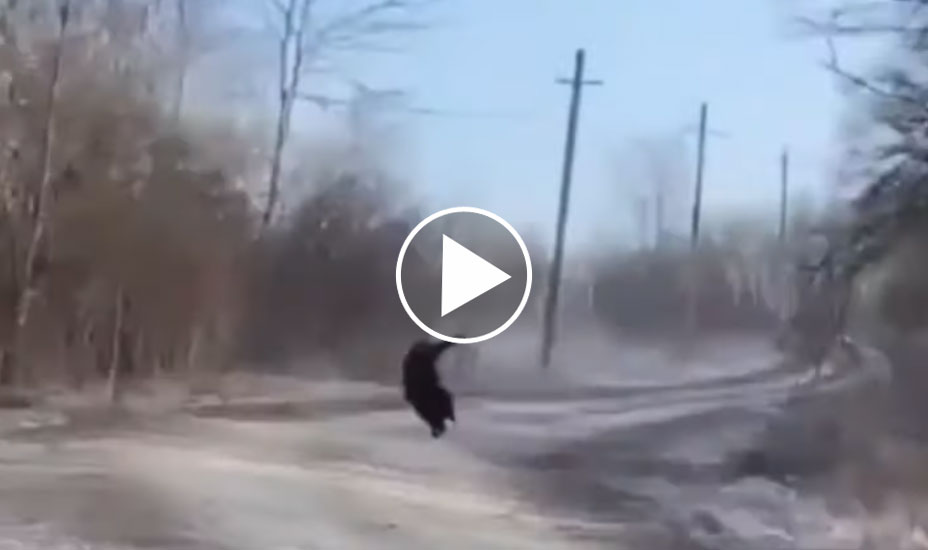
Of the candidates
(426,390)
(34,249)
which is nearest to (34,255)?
(34,249)

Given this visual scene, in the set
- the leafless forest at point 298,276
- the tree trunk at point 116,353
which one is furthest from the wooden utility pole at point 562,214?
the tree trunk at point 116,353

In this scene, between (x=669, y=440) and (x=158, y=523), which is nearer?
(x=158, y=523)

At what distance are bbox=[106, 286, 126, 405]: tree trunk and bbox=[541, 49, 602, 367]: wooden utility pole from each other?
580 mm

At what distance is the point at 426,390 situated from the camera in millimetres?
1891

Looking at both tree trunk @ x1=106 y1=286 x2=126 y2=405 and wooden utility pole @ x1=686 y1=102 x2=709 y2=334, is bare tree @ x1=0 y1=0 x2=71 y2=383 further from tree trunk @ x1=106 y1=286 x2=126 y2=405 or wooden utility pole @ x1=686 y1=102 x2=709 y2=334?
wooden utility pole @ x1=686 y1=102 x2=709 y2=334

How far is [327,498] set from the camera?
183 cm

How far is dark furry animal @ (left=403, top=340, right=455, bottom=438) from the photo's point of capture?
186cm

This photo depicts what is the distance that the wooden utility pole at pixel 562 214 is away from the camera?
1907mm

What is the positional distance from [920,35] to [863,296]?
430mm

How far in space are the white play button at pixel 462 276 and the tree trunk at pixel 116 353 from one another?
44 cm

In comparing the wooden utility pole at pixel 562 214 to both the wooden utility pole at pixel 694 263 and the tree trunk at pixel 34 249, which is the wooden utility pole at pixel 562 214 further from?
the tree trunk at pixel 34 249

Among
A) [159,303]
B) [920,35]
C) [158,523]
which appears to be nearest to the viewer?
[158,523]

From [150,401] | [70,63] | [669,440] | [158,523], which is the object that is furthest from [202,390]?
[669,440]

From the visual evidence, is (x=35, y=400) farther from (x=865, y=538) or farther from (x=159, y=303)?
(x=865, y=538)
